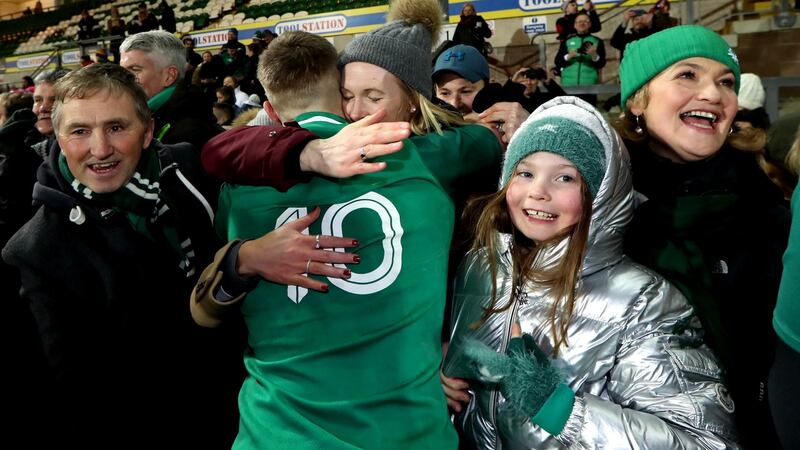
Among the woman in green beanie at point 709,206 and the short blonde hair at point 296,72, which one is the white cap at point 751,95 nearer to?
the woman in green beanie at point 709,206

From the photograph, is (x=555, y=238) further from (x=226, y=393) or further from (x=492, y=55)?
(x=492, y=55)

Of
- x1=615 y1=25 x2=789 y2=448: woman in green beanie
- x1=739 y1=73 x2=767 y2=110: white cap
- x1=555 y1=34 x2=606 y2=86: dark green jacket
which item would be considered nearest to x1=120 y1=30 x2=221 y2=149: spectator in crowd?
x1=615 y1=25 x2=789 y2=448: woman in green beanie

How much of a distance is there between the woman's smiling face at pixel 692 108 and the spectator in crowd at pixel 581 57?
21.8 ft

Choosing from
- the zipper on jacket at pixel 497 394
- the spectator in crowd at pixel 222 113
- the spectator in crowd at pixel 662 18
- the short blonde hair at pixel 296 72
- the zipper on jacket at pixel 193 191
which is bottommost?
the zipper on jacket at pixel 497 394

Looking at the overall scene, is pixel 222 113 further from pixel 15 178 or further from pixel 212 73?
pixel 212 73

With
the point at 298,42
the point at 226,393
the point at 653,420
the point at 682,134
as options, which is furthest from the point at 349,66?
the point at 653,420

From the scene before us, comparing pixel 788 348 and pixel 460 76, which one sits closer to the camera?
pixel 788 348

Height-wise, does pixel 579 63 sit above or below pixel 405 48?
below

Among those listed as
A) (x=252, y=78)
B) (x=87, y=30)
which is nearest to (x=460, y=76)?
(x=252, y=78)

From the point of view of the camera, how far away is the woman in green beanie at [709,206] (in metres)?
1.51

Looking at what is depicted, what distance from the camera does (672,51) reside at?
175 cm

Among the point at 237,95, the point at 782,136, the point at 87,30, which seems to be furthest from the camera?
the point at 87,30

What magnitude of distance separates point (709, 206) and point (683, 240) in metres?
0.11

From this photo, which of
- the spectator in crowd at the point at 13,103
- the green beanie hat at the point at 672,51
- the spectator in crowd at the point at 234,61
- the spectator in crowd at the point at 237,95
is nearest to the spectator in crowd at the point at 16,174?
the spectator in crowd at the point at 13,103
